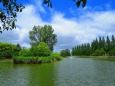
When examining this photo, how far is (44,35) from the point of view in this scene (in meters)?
78.6

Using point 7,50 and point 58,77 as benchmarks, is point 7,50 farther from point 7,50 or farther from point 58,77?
point 58,77

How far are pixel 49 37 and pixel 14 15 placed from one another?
239ft

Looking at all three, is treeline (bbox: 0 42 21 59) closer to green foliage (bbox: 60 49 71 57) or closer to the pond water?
the pond water

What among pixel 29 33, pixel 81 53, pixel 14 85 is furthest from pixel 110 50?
pixel 14 85

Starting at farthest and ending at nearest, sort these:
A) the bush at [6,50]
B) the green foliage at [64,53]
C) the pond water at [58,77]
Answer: the green foliage at [64,53], the bush at [6,50], the pond water at [58,77]

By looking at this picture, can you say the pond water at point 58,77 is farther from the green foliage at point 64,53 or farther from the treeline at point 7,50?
the green foliage at point 64,53

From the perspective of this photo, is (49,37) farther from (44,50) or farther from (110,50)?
(110,50)

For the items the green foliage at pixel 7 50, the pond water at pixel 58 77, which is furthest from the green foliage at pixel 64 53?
the pond water at pixel 58 77

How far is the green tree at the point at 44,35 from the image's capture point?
3105 inches

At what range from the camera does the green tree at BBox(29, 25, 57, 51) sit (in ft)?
259

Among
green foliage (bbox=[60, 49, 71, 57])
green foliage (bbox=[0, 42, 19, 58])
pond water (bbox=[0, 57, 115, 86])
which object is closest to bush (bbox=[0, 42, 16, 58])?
green foliage (bbox=[0, 42, 19, 58])

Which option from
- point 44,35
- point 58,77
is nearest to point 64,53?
point 44,35

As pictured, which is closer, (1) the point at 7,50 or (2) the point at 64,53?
(1) the point at 7,50

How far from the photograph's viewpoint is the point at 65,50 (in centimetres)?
16638
